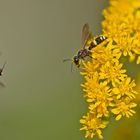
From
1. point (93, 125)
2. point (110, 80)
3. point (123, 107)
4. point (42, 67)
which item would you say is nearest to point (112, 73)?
point (110, 80)

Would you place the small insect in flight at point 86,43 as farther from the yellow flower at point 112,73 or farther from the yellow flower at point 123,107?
the yellow flower at point 123,107

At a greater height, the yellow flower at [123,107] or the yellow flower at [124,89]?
the yellow flower at [124,89]

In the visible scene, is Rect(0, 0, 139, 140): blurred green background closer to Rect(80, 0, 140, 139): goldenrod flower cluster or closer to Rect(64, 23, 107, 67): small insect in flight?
Rect(64, 23, 107, 67): small insect in flight

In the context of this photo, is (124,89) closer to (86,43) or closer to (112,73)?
(112,73)

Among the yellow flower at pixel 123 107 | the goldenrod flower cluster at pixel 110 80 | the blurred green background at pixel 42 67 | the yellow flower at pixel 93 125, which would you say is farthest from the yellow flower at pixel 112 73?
the blurred green background at pixel 42 67

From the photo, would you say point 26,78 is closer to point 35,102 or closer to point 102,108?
point 35,102

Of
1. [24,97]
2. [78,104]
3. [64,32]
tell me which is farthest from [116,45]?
[64,32]
